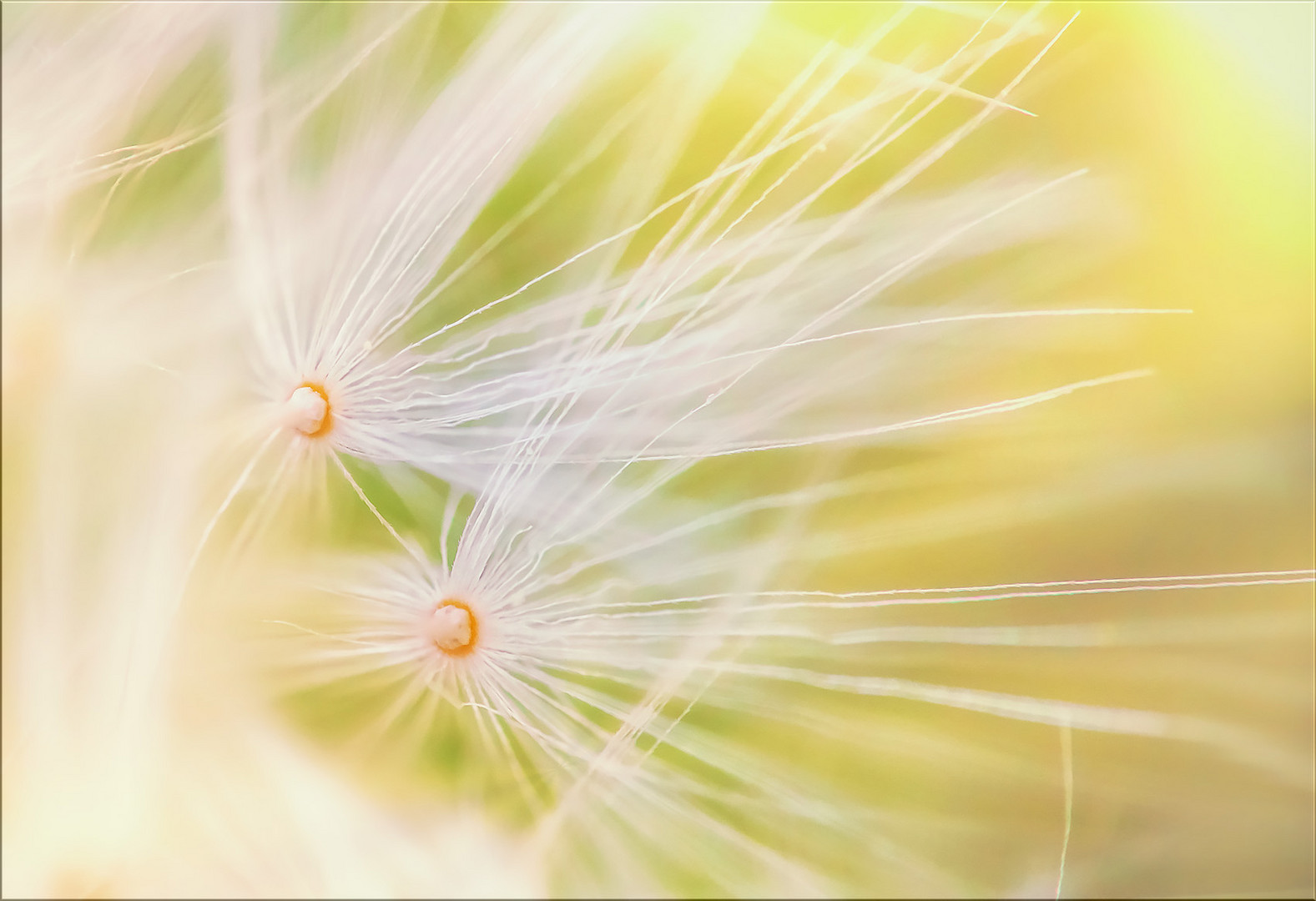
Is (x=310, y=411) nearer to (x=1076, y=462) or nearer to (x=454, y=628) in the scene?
(x=454, y=628)

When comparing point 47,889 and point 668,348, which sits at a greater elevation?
point 668,348

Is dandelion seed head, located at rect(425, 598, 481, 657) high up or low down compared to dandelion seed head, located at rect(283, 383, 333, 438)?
down

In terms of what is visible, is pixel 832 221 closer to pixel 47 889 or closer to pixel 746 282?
pixel 746 282

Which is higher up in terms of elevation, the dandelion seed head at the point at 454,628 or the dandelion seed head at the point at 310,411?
the dandelion seed head at the point at 310,411

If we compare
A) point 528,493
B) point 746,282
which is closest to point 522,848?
point 528,493

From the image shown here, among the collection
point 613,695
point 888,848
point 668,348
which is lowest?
point 888,848

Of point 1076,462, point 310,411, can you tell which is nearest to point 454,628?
point 310,411

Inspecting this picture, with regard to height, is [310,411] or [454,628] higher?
[310,411]

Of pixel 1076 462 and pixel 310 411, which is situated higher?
pixel 310 411
